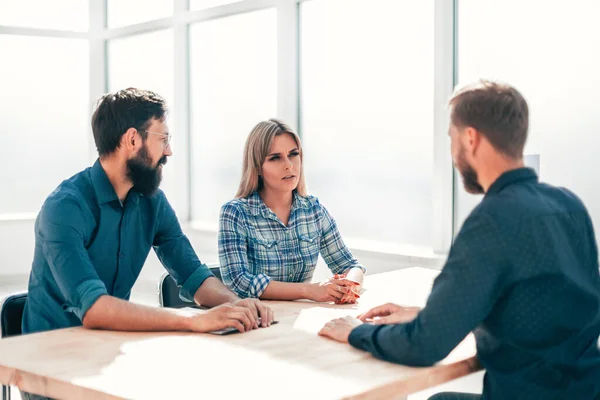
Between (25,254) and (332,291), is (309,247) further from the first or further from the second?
(25,254)

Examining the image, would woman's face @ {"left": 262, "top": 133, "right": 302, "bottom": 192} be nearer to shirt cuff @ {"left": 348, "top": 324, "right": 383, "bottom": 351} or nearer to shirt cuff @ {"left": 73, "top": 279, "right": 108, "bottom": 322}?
shirt cuff @ {"left": 73, "top": 279, "right": 108, "bottom": 322}

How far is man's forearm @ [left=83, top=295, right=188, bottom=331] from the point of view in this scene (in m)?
2.06

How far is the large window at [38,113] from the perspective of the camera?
651cm

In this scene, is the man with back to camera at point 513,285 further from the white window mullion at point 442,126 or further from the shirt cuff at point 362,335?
the white window mullion at point 442,126

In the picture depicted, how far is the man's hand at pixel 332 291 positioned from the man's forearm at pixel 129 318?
24.5 inches

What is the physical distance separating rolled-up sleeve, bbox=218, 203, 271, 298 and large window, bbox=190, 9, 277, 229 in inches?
92.2

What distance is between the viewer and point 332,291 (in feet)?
8.38

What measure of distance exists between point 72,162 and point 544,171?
15.1ft

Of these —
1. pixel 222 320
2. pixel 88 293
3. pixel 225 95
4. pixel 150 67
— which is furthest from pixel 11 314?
pixel 150 67

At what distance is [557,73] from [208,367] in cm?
237

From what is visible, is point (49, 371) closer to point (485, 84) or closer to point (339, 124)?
point (485, 84)

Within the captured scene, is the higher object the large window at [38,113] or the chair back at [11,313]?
the large window at [38,113]

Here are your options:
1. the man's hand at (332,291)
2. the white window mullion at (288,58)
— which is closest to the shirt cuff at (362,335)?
the man's hand at (332,291)

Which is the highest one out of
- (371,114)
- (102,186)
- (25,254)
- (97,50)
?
(97,50)
